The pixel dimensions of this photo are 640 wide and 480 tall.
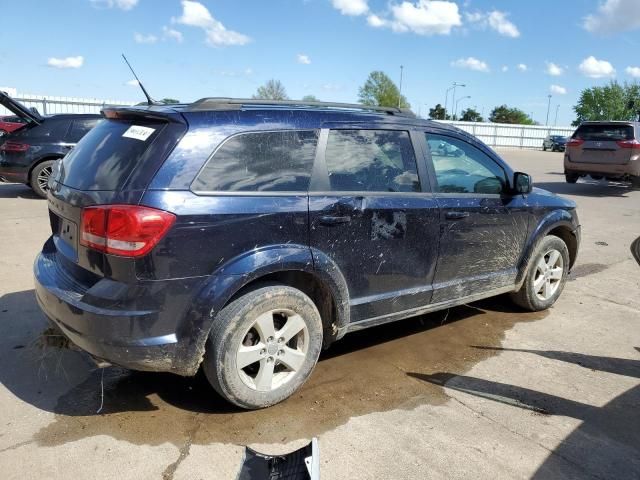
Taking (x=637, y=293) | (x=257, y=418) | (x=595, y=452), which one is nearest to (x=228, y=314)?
(x=257, y=418)

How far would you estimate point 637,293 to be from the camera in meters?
5.91

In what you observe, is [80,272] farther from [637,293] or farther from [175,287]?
[637,293]

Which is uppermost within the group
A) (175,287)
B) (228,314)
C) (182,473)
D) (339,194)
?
(339,194)

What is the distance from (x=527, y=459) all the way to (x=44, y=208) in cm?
945

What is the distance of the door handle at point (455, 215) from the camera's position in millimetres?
3974

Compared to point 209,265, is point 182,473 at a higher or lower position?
lower

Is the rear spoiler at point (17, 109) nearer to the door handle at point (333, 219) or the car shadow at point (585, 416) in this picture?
the door handle at point (333, 219)

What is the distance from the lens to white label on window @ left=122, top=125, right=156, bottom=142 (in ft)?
9.87

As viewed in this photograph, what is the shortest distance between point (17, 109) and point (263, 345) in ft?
31.1

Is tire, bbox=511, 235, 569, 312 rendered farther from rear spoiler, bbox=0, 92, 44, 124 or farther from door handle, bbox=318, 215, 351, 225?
rear spoiler, bbox=0, 92, 44, 124

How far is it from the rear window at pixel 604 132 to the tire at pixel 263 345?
13195 mm

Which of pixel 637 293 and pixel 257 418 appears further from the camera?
pixel 637 293

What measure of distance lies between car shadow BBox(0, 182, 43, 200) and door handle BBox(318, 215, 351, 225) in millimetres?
9760

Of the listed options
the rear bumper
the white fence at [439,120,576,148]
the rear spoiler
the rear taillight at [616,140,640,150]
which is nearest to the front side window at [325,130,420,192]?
the rear bumper
